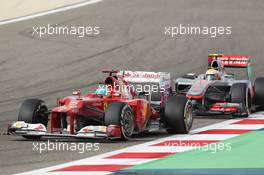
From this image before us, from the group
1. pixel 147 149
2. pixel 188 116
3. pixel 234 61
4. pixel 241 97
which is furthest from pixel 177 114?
pixel 234 61

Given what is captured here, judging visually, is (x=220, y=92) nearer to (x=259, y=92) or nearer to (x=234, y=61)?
(x=259, y=92)

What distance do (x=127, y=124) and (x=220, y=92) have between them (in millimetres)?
5202

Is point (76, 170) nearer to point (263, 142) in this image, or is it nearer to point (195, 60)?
point (263, 142)

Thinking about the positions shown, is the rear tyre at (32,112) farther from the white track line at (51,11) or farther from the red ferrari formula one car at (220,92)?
the white track line at (51,11)

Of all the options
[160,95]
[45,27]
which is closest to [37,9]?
[45,27]

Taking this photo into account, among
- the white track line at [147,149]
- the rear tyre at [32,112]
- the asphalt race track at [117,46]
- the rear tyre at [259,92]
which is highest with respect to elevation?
the asphalt race track at [117,46]

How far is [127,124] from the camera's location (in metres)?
14.1

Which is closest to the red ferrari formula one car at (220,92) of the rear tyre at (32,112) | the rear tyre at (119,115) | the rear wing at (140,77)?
the rear wing at (140,77)

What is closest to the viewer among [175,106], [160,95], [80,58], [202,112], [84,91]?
[175,106]

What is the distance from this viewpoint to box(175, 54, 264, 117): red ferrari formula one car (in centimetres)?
1811

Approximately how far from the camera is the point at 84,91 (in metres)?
21.9

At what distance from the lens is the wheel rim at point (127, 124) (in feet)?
45.3

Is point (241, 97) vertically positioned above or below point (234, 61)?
below

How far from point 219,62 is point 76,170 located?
942 cm
